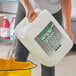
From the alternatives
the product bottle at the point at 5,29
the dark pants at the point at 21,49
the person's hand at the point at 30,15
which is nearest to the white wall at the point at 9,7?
the product bottle at the point at 5,29

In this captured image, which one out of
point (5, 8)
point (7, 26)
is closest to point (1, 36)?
point (7, 26)

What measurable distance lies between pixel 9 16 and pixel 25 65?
2.00 m

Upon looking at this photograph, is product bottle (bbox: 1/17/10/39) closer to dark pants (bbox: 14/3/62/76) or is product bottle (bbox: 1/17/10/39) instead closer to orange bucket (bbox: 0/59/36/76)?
dark pants (bbox: 14/3/62/76)

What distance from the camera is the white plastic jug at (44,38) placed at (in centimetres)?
110

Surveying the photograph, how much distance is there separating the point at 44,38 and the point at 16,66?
8.4 inches

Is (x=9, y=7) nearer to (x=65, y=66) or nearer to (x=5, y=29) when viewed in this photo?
(x=5, y=29)

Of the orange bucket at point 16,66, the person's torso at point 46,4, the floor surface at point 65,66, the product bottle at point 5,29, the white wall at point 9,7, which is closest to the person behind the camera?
the orange bucket at point 16,66

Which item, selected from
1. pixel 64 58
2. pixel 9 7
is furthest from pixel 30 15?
pixel 9 7

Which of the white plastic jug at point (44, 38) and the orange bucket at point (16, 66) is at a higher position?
the white plastic jug at point (44, 38)

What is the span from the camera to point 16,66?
1.20 m

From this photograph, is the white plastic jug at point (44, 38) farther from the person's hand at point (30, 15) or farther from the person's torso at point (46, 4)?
the person's torso at point (46, 4)

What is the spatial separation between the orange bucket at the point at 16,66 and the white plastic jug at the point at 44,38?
0.25 ft

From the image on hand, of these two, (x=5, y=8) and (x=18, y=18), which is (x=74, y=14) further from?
(x=18, y=18)

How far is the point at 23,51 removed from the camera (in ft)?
4.59
